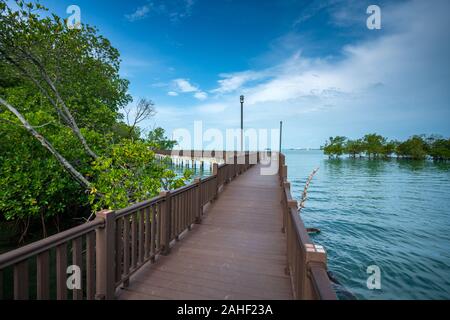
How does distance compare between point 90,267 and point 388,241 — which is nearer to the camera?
point 90,267

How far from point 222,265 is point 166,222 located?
3.94ft

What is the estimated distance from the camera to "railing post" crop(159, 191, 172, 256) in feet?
11.5

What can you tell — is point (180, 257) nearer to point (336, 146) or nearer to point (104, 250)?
point (104, 250)

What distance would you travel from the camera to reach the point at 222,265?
133 inches

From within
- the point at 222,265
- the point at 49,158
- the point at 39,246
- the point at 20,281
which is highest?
the point at 49,158

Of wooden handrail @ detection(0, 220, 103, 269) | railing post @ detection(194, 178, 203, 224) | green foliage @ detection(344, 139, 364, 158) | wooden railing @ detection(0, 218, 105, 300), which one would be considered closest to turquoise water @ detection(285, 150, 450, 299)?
railing post @ detection(194, 178, 203, 224)

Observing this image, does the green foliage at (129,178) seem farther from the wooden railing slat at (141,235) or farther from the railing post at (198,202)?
the wooden railing slat at (141,235)

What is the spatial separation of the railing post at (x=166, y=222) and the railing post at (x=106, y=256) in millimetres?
1093

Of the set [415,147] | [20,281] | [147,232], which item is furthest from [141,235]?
[415,147]

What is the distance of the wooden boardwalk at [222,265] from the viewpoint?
271cm

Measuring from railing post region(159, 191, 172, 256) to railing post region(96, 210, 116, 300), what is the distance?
3.59 ft
